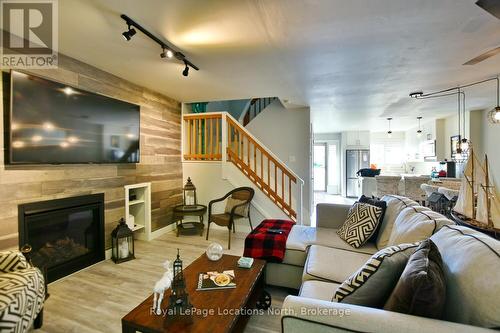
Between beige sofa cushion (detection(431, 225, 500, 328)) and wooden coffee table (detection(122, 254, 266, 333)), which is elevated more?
beige sofa cushion (detection(431, 225, 500, 328))

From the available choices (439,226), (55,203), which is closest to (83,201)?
(55,203)

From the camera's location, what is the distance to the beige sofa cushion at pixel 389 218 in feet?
6.83

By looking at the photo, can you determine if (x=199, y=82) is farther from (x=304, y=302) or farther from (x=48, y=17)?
(x=304, y=302)

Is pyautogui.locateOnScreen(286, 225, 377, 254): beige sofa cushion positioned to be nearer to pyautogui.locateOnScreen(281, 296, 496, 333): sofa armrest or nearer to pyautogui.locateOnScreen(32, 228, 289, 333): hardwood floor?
pyautogui.locateOnScreen(32, 228, 289, 333): hardwood floor

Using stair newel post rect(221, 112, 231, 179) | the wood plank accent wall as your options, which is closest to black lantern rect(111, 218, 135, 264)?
the wood plank accent wall

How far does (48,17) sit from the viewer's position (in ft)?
6.22

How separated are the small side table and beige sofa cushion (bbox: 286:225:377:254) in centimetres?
195

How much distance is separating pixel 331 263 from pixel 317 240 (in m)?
A: 0.50

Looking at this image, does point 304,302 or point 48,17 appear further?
point 48,17

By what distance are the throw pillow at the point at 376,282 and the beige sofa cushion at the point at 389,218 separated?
104cm

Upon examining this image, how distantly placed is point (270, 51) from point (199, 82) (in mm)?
1374

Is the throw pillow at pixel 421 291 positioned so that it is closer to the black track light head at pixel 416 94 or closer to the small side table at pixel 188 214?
the small side table at pixel 188 214

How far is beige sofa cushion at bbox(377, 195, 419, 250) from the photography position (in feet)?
6.83
